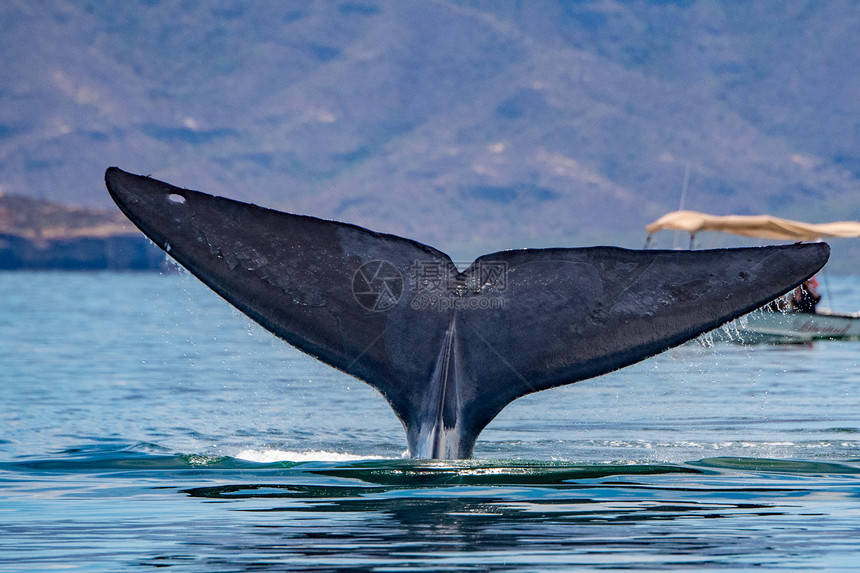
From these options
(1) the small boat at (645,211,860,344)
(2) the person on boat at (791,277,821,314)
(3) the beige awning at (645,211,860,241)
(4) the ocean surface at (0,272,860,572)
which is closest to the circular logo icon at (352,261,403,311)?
(4) the ocean surface at (0,272,860,572)

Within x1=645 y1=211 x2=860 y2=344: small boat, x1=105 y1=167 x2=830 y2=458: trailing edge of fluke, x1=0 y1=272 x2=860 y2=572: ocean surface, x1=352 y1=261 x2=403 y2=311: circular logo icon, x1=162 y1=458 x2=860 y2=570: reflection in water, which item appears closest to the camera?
x1=162 y1=458 x2=860 y2=570: reflection in water

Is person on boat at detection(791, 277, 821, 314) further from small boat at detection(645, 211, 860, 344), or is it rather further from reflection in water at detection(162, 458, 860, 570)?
reflection in water at detection(162, 458, 860, 570)

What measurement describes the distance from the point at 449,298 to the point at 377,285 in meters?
0.51

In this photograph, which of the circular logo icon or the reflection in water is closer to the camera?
the reflection in water

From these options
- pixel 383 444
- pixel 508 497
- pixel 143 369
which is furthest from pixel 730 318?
pixel 143 369

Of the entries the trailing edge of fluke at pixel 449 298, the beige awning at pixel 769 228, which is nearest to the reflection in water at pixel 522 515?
the trailing edge of fluke at pixel 449 298

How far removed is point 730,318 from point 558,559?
2.34m

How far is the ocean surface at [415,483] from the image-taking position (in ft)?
24.8

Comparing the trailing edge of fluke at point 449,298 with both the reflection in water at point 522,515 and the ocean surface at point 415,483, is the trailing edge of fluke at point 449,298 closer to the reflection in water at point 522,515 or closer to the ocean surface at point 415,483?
the ocean surface at point 415,483

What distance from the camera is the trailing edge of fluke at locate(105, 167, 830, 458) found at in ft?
29.2

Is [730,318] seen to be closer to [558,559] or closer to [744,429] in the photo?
[558,559]

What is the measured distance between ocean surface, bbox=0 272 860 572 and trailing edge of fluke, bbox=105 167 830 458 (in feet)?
1.76

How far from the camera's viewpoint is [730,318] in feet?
29.0

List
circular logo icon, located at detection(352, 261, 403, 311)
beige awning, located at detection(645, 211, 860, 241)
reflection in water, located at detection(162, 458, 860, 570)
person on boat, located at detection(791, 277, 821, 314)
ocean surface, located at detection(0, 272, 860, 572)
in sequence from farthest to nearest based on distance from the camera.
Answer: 1. beige awning, located at detection(645, 211, 860, 241)
2. person on boat, located at detection(791, 277, 821, 314)
3. circular logo icon, located at detection(352, 261, 403, 311)
4. ocean surface, located at detection(0, 272, 860, 572)
5. reflection in water, located at detection(162, 458, 860, 570)
